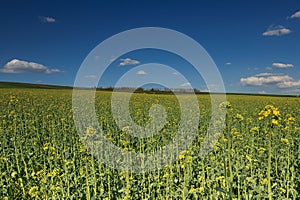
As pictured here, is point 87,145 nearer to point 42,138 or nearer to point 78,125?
point 42,138

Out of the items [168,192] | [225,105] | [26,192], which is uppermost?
[225,105]

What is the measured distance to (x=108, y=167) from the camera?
640 centimetres

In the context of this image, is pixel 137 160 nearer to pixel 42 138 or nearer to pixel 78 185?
pixel 78 185

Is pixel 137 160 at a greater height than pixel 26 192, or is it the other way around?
pixel 137 160

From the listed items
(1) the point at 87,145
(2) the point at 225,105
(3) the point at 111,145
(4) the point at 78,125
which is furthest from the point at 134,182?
(4) the point at 78,125

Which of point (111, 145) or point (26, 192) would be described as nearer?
point (26, 192)

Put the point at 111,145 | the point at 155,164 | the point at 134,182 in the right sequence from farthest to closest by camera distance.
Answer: the point at 111,145, the point at 155,164, the point at 134,182

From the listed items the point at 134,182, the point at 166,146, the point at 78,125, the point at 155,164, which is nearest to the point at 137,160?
the point at 155,164

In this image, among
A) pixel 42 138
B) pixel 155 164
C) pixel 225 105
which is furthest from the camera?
pixel 42 138

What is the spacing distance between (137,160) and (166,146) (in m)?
1.57

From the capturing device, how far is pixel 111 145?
8109 millimetres

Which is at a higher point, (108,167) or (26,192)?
(108,167)

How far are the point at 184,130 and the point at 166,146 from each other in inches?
97.7

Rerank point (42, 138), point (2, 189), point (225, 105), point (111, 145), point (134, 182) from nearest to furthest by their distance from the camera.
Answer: point (225, 105)
point (2, 189)
point (134, 182)
point (111, 145)
point (42, 138)
